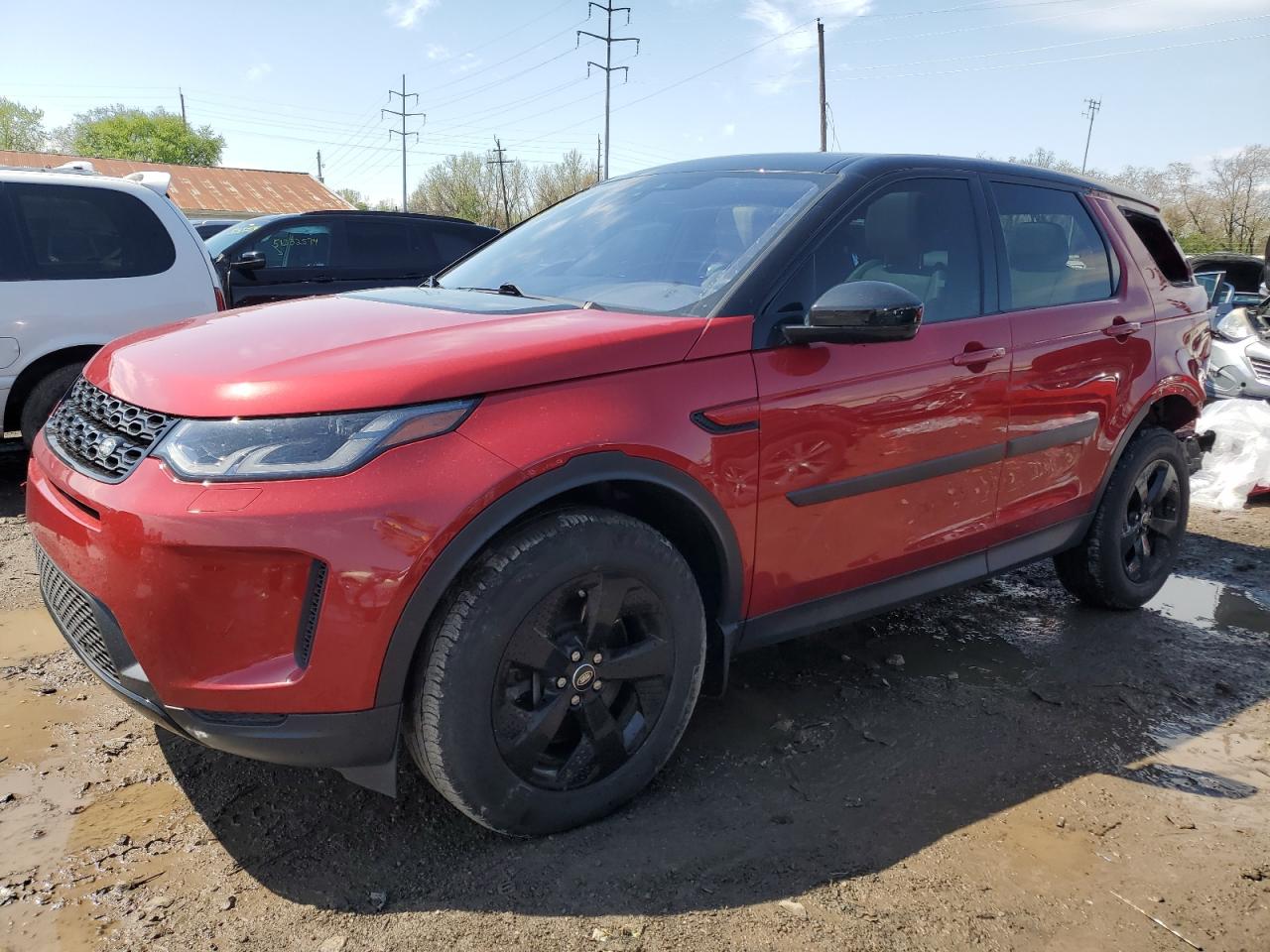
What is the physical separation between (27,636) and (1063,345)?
4008 mm

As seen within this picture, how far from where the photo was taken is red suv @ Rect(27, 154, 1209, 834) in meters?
2.04

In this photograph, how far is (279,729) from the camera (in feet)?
6.81

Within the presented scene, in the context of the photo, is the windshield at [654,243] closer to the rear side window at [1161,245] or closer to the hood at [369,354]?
the hood at [369,354]

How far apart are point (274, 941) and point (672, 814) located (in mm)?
1017

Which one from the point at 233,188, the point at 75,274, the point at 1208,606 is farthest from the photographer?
the point at 233,188

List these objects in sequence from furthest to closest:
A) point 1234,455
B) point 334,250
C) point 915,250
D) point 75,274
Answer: point 334,250 → point 1234,455 → point 75,274 → point 915,250

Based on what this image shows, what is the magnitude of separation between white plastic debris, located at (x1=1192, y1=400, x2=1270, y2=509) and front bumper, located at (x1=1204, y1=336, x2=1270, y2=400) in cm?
86

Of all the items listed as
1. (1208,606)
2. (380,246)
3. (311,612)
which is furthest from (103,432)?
(380,246)

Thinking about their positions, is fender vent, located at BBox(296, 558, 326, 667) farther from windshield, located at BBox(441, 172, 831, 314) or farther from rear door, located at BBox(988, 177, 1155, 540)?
rear door, located at BBox(988, 177, 1155, 540)

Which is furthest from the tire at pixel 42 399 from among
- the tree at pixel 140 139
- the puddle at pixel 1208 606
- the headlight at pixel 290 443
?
the tree at pixel 140 139

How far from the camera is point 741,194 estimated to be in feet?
10.3

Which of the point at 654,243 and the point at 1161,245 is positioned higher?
the point at 1161,245

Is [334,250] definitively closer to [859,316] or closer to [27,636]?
[27,636]

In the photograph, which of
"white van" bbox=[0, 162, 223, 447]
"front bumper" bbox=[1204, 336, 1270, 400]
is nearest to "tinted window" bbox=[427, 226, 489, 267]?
"white van" bbox=[0, 162, 223, 447]
